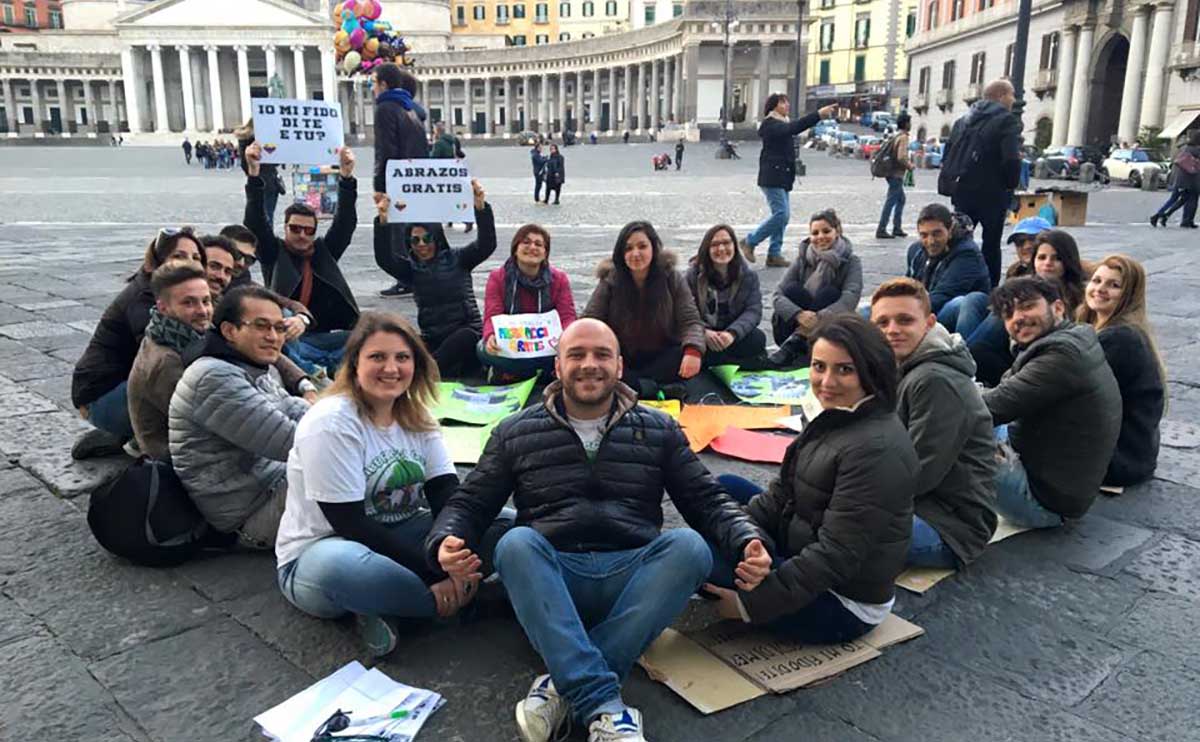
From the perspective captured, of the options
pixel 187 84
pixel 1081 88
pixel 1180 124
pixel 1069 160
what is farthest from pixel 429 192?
pixel 187 84

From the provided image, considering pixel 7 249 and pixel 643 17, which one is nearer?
pixel 7 249

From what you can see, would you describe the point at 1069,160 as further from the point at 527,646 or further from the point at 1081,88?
the point at 527,646

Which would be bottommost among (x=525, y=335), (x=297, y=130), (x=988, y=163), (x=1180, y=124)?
(x=525, y=335)

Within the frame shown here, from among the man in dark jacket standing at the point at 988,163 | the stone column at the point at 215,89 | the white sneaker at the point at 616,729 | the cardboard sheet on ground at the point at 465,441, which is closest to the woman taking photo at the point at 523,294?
the cardboard sheet on ground at the point at 465,441

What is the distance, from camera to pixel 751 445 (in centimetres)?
444

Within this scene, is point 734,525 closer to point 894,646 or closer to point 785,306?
point 894,646

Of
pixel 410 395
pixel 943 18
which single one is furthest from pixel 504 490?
pixel 943 18

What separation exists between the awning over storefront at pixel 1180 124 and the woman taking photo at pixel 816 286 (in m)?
26.7

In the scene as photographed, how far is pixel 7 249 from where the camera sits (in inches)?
461

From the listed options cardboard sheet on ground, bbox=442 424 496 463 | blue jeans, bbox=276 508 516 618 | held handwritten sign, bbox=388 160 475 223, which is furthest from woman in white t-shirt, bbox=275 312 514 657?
held handwritten sign, bbox=388 160 475 223

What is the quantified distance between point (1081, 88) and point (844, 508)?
36.7 metres

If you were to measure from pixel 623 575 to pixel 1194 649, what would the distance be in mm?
1658

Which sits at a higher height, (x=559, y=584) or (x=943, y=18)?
(x=943, y=18)

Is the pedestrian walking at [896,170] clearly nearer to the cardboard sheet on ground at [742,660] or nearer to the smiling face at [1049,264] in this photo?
the smiling face at [1049,264]
